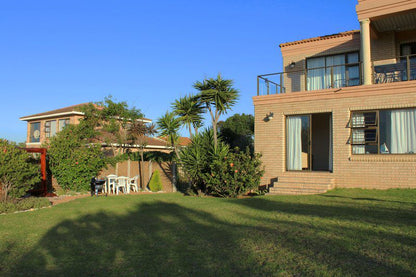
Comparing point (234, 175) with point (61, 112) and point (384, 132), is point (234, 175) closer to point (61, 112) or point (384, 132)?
point (384, 132)

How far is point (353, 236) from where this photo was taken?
598 cm

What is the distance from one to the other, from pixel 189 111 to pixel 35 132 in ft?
77.9

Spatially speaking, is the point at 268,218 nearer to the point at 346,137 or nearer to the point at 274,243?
the point at 274,243

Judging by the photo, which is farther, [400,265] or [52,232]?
[52,232]

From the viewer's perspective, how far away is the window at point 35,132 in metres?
33.7

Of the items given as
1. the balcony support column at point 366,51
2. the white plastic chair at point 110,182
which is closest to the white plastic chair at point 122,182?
the white plastic chair at point 110,182

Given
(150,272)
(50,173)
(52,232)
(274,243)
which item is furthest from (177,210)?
(50,173)

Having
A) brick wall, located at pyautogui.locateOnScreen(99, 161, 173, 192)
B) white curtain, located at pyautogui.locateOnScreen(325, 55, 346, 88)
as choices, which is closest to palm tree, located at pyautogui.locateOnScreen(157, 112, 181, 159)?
brick wall, located at pyautogui.locateOnScreen(99, 161, 173, 192)

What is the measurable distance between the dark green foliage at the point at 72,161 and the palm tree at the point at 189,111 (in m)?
4.70

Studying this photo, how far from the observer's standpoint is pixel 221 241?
6.16 meters

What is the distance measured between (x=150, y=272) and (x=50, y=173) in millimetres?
13783

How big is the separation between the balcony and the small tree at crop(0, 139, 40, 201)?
9330mm

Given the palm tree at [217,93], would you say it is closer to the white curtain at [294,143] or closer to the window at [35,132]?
the white curtain at [294,143]

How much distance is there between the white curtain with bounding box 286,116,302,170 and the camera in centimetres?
1424
